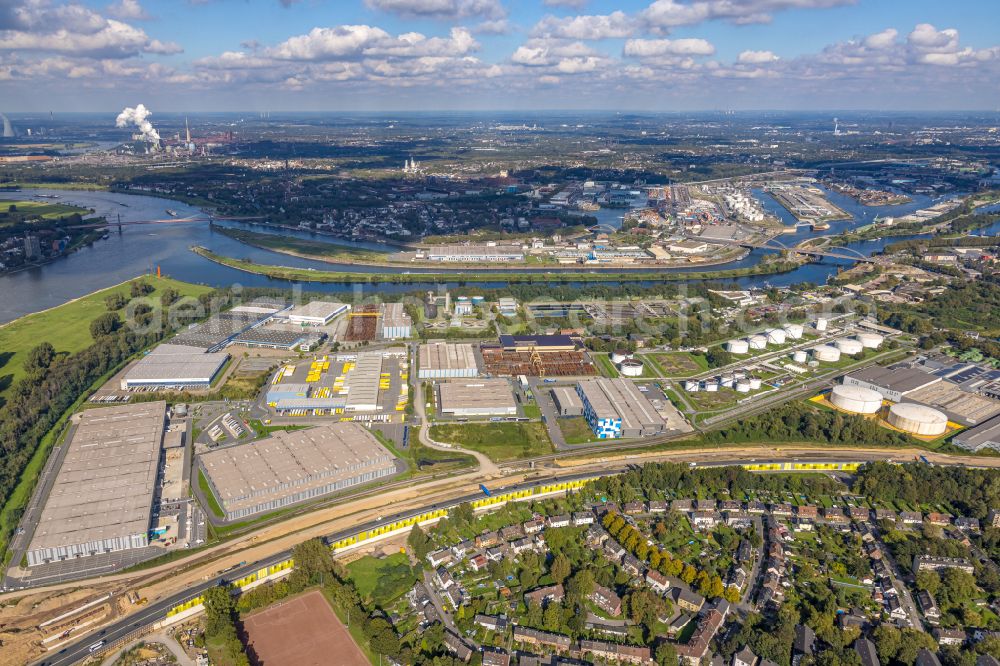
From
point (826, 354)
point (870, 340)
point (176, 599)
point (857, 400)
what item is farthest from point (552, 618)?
point (870, 340)

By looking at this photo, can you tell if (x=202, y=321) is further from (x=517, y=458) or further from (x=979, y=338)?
(x=979, y=338)

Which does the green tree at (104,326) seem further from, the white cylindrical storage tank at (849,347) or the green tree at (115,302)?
the white cylindrical storage tank at (849,347)

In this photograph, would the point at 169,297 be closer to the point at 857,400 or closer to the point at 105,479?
the point at 105,479

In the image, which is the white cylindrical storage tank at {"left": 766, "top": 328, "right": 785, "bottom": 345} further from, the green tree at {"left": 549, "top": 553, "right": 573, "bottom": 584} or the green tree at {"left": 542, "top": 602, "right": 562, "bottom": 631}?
the green tree at {"left": 542, "top": 602, "right": 562, "bottom": 631}

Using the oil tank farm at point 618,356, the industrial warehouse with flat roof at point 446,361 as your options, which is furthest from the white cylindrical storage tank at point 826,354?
the industrial warehouse with flat roof at point 446,361

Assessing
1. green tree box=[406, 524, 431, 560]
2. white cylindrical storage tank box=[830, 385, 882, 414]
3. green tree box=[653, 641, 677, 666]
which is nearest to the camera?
green tree box=[653, 641, 677, 666]

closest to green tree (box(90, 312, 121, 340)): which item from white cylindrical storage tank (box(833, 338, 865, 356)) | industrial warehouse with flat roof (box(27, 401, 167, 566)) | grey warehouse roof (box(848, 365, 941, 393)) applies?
industrial warehouse with flat roof (box(27, 401, 167, 566))
